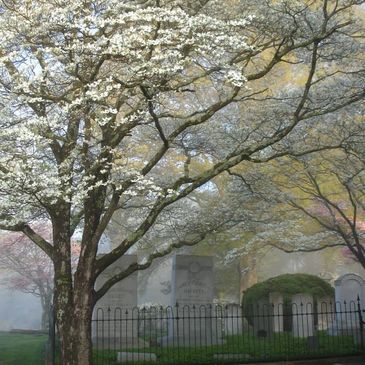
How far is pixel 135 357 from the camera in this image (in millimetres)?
13086

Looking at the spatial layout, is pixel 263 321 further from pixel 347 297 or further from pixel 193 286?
pixel 193 286

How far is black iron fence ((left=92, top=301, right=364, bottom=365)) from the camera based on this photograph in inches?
525

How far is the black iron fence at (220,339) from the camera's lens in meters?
13.3

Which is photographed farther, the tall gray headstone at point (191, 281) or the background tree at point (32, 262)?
the background tree at point (32, 262)

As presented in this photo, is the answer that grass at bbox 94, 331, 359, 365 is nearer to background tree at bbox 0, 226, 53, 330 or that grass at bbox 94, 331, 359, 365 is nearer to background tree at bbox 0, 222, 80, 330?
background tree at bbox 0, 222, 80, 330

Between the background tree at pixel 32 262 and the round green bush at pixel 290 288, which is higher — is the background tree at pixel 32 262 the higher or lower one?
the higher one

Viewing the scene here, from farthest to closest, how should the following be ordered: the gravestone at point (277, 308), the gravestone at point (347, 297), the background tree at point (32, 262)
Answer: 1. the background tree at point (32, 262)
2. the gravestone at point (277, 308)
3. the gravestone at point (347, 297)

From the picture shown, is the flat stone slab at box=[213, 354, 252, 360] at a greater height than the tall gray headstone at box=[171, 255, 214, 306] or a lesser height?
lesser

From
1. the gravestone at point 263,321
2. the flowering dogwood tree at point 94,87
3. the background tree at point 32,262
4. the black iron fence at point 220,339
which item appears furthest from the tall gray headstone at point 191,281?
the background tree at point 32,262

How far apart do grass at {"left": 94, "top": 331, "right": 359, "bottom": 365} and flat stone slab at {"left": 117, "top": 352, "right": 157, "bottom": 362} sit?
0.53ft

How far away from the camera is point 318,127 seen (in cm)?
1485

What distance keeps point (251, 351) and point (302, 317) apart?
10.8ft

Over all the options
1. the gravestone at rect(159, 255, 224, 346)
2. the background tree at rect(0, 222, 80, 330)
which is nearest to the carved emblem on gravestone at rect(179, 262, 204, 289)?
the gravestone at rect(159, 255, 224, 346)

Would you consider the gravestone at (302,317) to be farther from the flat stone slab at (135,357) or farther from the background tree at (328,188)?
the flat stone slab at (135,357)
